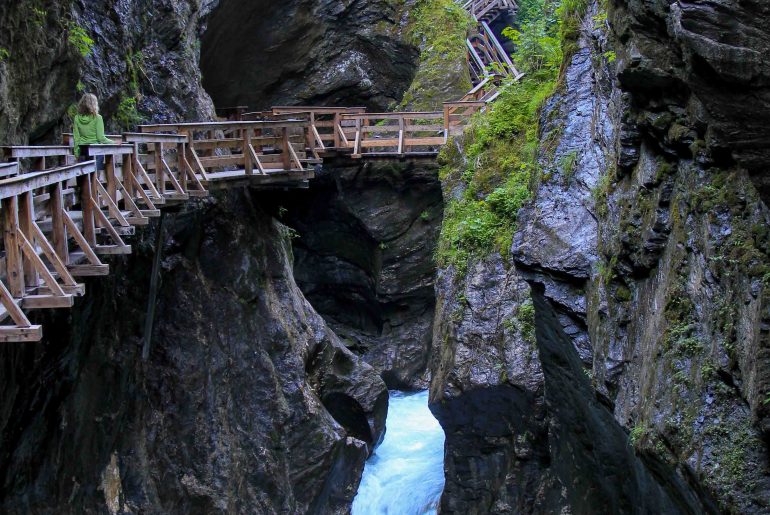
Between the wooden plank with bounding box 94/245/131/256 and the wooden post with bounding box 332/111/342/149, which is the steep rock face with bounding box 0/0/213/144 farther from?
the wooden post with bounding box 332/111/342/149

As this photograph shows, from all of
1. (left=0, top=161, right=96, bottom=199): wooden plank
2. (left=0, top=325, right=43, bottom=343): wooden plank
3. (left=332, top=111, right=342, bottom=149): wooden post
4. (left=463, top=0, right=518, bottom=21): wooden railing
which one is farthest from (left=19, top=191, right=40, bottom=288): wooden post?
(left=463, top=0, right=518, bottom=21): wooden railing

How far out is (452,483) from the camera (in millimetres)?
15883

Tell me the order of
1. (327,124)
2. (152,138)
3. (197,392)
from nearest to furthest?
(152,138) < (197,392) < (327,124)

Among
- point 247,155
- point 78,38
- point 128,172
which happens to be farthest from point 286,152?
point 128,172

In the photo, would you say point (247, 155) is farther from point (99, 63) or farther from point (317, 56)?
point (317, 56)

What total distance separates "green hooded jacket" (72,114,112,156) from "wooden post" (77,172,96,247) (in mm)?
1487

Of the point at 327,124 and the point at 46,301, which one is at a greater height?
the point at 327,124

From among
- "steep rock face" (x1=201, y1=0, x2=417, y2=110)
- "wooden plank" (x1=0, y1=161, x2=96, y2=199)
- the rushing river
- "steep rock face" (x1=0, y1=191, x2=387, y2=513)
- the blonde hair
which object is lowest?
the rushing river

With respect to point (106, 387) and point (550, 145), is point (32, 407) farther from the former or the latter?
point (550, 145)

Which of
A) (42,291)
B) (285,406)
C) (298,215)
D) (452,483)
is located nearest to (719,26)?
(42,291)

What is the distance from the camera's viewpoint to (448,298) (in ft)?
53.2

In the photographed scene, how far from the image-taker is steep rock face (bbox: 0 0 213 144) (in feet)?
→ 35.9

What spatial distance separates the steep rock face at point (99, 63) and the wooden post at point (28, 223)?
3630mm

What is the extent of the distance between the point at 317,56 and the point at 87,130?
20.8 m
